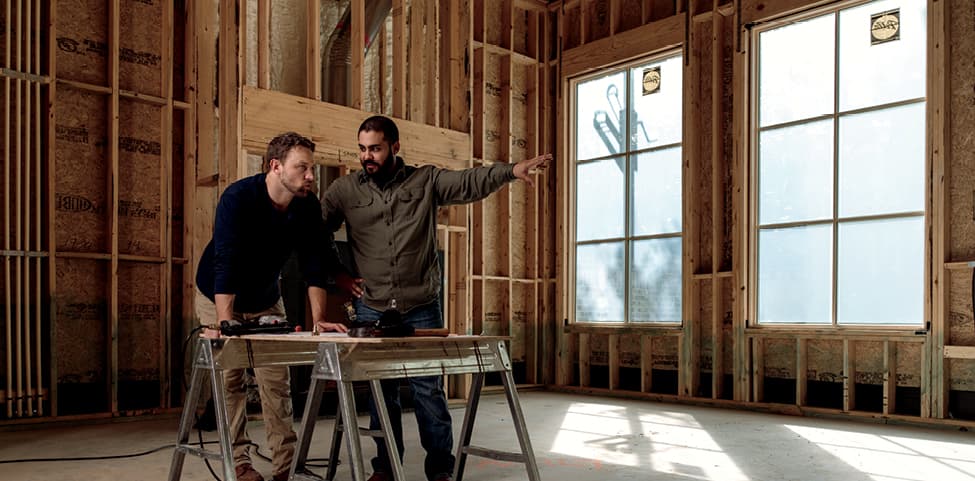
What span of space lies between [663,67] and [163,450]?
6086 millimetres

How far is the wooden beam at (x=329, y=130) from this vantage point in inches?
214

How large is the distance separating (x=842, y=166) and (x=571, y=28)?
376 cm

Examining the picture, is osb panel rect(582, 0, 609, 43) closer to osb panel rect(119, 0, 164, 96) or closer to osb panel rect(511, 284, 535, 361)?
osb panel rect(511, 284, 535, 361)

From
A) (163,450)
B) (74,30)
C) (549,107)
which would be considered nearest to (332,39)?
(74,30)

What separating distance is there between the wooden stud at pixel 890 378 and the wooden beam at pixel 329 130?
384cm

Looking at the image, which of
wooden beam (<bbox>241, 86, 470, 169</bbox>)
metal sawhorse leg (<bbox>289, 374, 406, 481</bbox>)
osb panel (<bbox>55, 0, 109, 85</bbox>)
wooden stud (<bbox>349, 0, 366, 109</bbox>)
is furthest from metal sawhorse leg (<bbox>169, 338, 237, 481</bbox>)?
osb panel (<bbox>55, 0, 109, 85</bbox>)

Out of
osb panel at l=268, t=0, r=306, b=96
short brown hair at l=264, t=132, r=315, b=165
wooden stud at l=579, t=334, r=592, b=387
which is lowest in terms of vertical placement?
wooden stud at l=579, t=334, r=592, b=387

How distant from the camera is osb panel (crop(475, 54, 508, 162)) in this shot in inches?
354

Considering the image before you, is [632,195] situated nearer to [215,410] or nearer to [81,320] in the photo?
[81,320]

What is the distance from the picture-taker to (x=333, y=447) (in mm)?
3568

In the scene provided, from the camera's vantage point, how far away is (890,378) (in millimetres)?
6336

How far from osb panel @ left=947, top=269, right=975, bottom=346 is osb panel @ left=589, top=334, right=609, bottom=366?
A: 342 cm

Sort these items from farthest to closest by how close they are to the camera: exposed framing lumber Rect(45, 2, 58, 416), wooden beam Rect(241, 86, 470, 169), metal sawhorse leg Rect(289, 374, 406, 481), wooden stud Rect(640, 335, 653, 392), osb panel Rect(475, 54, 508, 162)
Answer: osb panel Rect(475, 54, 508, 162), wooden stud Rect(640, 335, 653, 392), exposed framing lumber Rect(45, 2, 58, 416), wooden beam Rect(241, 86, 470, 169), metal sawhorse leg Rect(289, 374, 406, 481)

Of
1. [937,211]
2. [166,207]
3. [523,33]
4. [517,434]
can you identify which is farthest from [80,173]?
[937,211]
